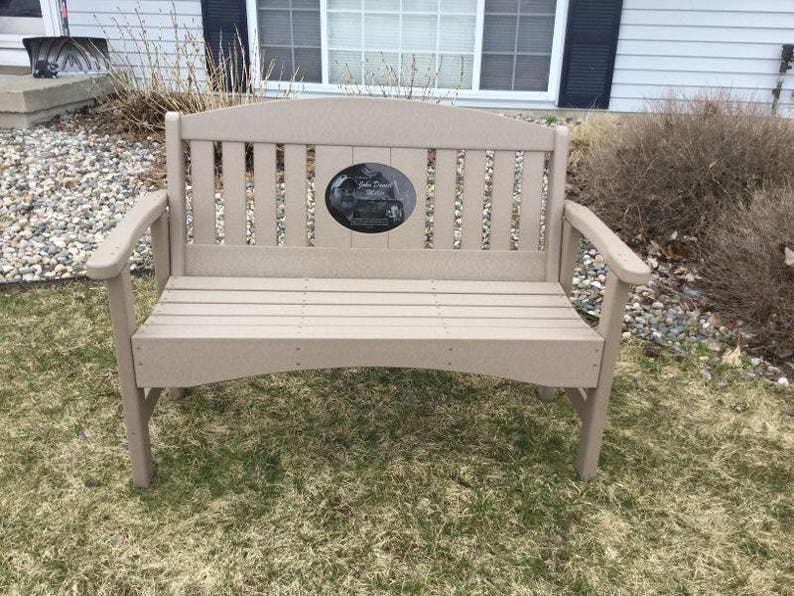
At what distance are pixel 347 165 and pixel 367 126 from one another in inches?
6.0

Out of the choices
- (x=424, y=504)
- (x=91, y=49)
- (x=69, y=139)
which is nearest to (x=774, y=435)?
(x=424, y=504)

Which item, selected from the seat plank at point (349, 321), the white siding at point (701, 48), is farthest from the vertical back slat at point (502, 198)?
the white siding at point (701, 48)

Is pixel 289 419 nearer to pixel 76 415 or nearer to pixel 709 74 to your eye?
pixel 76 415

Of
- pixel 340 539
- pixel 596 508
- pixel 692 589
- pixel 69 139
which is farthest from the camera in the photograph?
pixel 69 139

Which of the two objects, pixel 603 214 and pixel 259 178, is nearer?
pixel 259 178

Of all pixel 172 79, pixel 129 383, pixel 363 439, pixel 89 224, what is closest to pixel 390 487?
pixel 363 439

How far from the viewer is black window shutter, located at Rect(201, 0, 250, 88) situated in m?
6.23

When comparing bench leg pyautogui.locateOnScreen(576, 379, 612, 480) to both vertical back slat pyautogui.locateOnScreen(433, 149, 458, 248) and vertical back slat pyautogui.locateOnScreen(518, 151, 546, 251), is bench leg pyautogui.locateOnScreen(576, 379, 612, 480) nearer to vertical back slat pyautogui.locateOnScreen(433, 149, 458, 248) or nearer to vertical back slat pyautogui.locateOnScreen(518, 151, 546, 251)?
vertical back slat pyautogui.locateOnScreen(518, 151, 546, 251)

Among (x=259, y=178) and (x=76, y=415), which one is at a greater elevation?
(x=259, y=178)

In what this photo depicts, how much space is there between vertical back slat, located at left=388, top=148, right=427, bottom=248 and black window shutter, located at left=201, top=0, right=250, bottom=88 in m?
4.26

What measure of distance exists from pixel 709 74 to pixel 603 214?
2987 mm

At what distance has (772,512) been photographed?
2209 millimetres

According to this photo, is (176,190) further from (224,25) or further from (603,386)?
(224,25)

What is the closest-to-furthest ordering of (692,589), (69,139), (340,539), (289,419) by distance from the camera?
(692,589) < (340,539) < (289,419) < (69,139)
